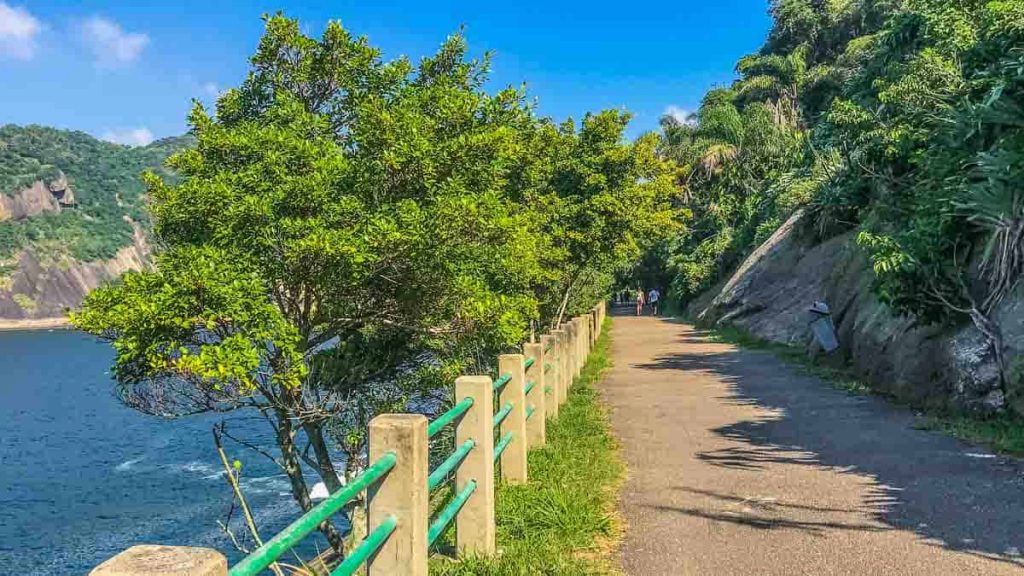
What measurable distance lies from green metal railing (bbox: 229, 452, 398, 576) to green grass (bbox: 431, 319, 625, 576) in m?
1.35

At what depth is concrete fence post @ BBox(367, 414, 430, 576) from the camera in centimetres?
346

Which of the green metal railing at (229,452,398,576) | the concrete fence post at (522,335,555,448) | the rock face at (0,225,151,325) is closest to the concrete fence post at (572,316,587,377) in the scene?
the concrete fence post at (522,335,555,448)

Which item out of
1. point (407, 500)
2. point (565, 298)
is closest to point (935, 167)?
point (407, 500)

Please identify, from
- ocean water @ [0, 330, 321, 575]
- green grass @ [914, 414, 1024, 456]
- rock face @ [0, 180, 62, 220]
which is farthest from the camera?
rock face @ [0, 180, 62, 220]

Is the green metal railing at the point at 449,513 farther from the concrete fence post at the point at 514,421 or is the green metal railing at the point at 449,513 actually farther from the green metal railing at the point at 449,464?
the concrete fence post at the point at 514,421

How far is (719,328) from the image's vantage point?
84.1ft

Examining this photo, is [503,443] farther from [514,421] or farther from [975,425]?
[975,425]

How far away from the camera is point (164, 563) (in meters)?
1.74

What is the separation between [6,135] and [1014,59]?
228 meters

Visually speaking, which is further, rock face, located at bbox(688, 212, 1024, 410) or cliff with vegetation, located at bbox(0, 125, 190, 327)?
cliff with vegetation, located at bbox(0, 125, 190, 327)

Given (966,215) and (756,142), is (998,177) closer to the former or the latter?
(966,215)

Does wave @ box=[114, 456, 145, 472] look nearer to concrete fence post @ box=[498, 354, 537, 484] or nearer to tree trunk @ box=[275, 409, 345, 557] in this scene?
tree trunk @ box=[275, 409, 345, 557]

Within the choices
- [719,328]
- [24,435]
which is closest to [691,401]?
[719,328]

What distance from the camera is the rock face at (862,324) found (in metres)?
8.69
